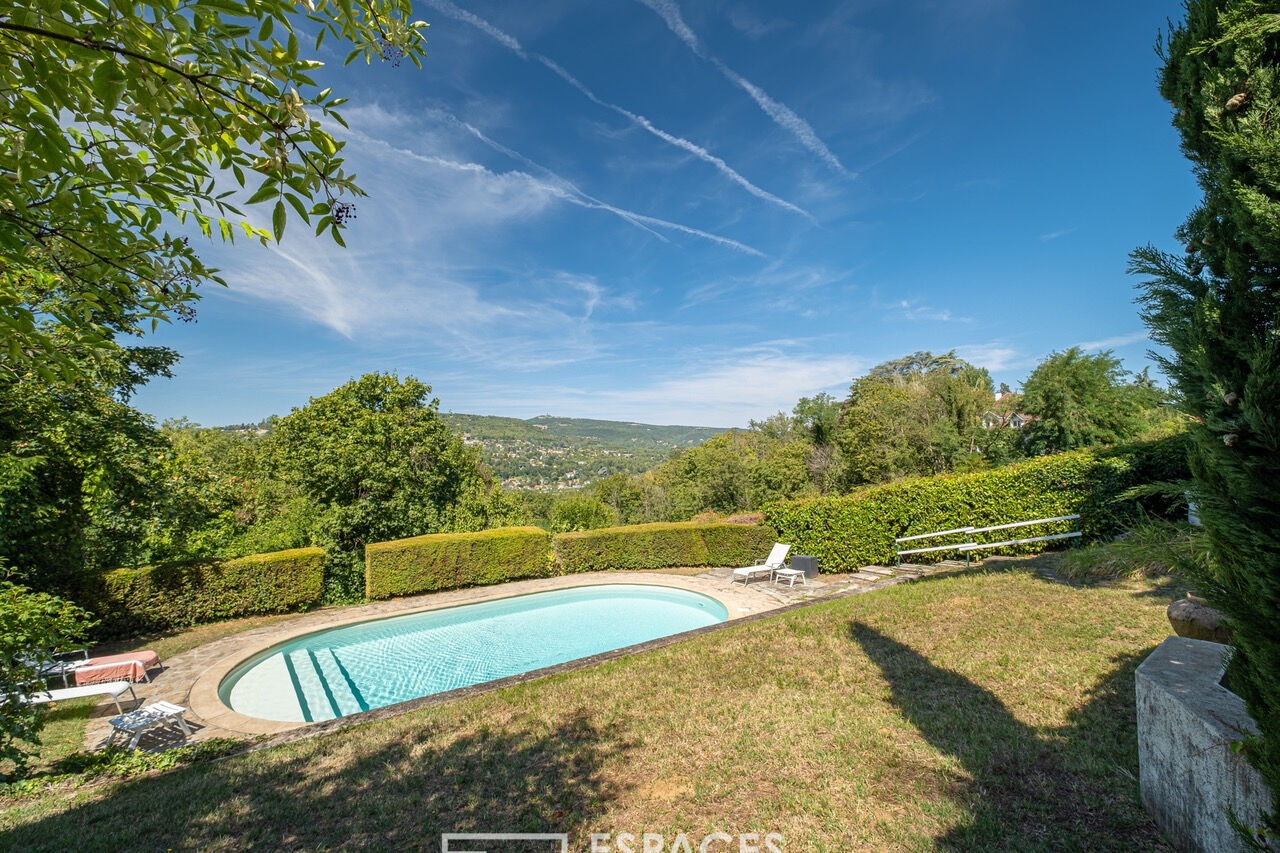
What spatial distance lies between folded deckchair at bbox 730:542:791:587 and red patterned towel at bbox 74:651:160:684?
38.7 ft

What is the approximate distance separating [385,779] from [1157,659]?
19.4 feet

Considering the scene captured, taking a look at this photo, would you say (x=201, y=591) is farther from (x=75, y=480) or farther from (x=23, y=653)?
(x=23, y=653)

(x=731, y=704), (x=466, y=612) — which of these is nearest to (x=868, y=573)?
(x=731, y=704)

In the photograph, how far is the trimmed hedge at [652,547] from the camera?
15.6m

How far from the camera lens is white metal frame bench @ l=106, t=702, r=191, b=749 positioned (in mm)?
5680

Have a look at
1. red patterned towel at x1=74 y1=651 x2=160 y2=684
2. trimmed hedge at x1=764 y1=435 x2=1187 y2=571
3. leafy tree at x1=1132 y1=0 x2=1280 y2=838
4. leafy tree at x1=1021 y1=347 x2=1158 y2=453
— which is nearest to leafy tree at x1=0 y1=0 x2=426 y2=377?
leafy tree at x1=1132 y1=0 x2=1280 y2=838

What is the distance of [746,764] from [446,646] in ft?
29.1

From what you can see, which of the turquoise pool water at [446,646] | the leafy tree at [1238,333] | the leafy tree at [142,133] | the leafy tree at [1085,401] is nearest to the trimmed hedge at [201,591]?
the turquoise pool water at [446,646]

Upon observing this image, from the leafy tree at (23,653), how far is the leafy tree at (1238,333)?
7.26 metres

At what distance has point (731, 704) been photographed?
518 centimetres

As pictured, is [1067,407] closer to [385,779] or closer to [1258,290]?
[1258,290]

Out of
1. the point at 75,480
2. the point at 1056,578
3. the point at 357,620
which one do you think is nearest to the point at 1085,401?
the point at 1056,578

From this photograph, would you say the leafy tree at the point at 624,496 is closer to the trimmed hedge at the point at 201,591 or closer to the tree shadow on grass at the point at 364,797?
the trimmed hedge at the point at 201,591

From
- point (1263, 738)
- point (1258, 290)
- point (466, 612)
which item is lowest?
point (466, 612)
